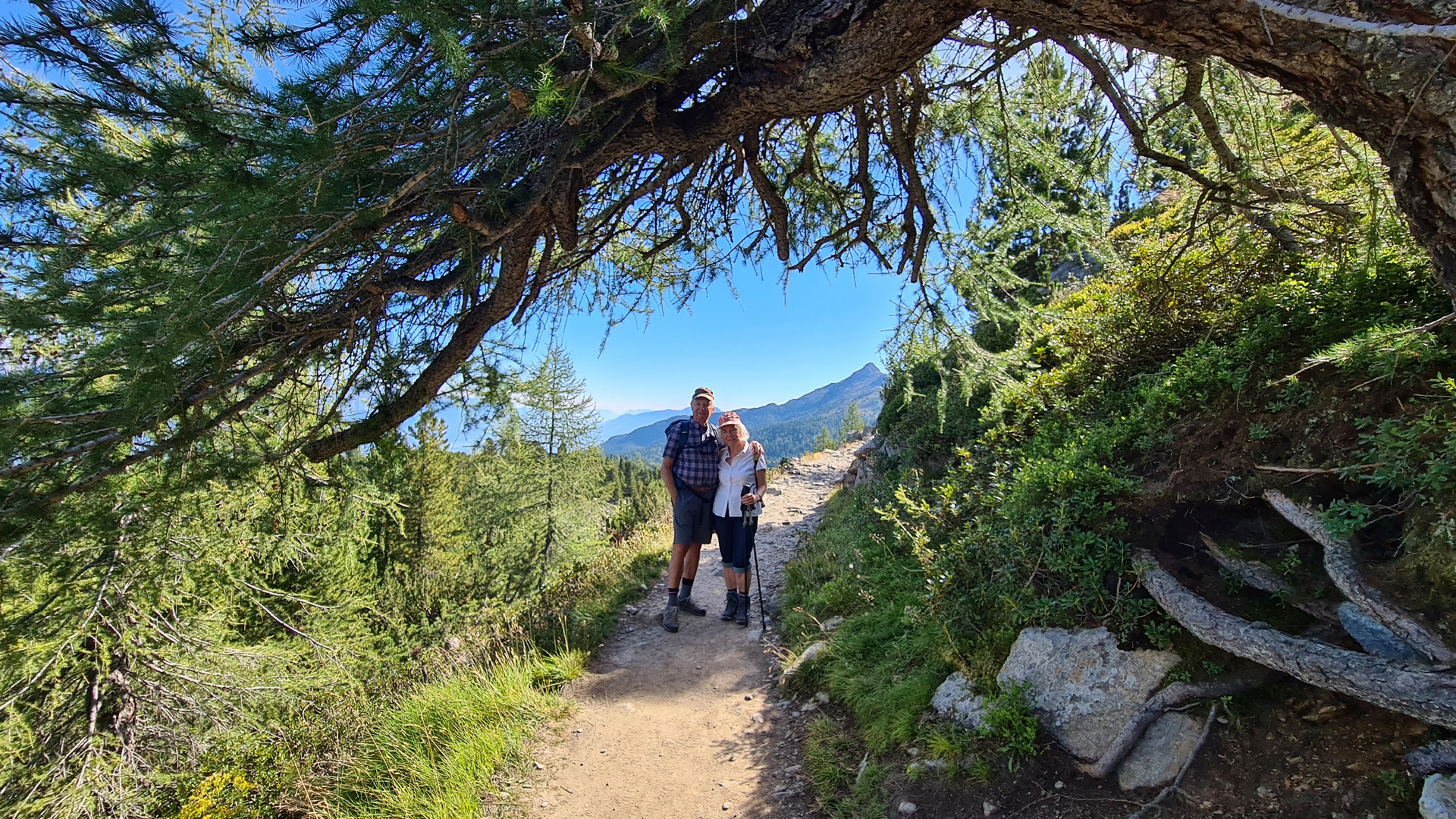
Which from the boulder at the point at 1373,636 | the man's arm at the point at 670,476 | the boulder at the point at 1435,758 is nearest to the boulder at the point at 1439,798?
the boulder at the point at 1435,758

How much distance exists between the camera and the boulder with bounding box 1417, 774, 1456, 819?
78.0 inches

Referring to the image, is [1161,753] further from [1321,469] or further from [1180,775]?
[1321,469]

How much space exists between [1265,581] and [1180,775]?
109 centimetres

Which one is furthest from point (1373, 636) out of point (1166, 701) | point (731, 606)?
point (731, 606)

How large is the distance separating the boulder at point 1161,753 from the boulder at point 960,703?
29.5 inches

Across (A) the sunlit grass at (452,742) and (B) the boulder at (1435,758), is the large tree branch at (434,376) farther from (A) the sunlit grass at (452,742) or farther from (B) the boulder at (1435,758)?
(B) the boulder at (1435,758)

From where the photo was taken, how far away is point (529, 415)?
18250 millimetres

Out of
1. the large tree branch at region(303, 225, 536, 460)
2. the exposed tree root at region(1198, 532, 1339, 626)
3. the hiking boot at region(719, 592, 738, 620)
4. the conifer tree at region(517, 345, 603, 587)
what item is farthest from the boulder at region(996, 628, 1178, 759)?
the conifer tree at region(517, 345, 603, 587)

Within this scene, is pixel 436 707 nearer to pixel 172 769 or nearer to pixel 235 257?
pixel 172 769

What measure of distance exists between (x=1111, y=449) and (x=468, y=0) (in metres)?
4.68

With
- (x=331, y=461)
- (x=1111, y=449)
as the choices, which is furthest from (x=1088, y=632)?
(x=331, y=461)

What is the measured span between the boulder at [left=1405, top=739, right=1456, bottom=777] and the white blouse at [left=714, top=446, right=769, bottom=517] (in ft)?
15.1

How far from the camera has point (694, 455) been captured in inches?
248

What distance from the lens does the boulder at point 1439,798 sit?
1.98 metres
